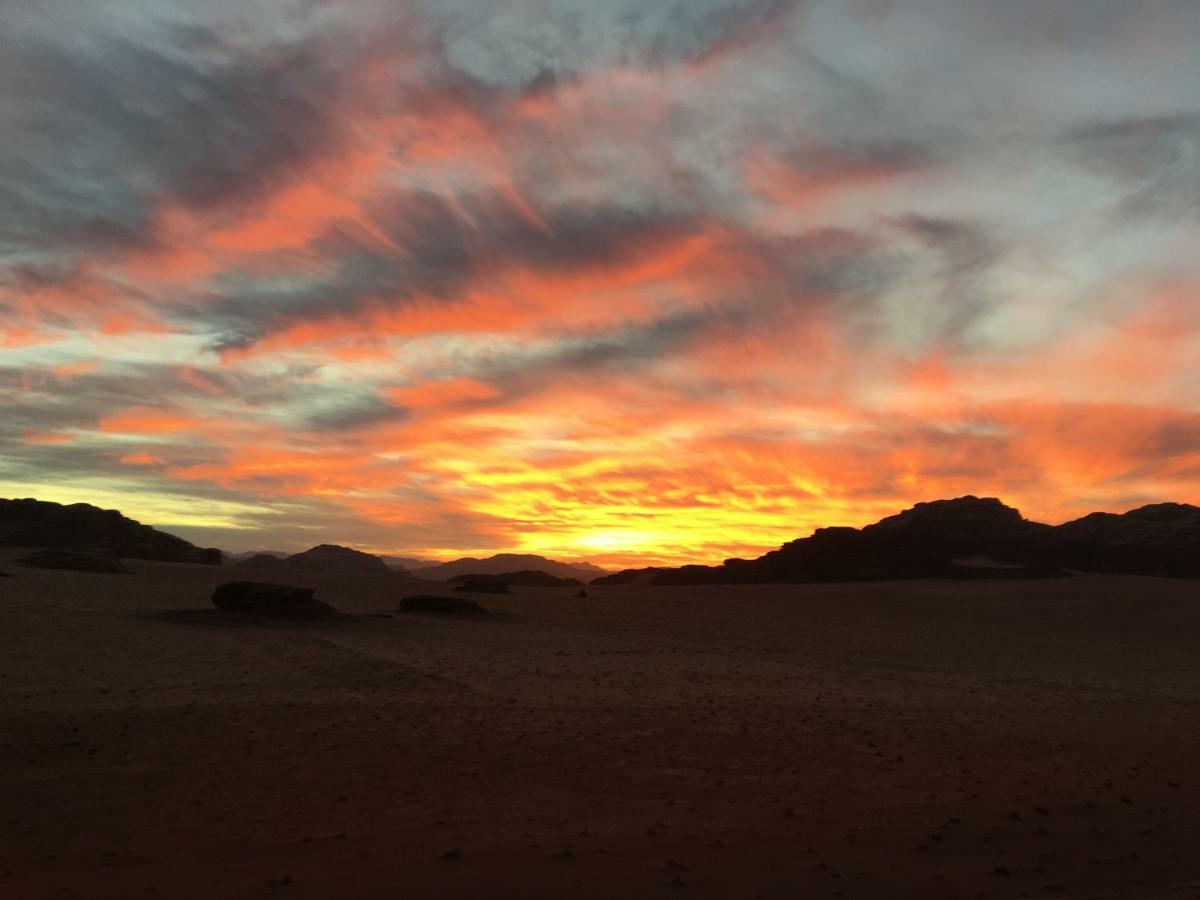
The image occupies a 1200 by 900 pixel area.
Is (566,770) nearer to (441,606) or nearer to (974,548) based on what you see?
(441,606)

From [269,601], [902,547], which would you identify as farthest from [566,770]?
[902,547]

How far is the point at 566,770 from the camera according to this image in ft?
41.9

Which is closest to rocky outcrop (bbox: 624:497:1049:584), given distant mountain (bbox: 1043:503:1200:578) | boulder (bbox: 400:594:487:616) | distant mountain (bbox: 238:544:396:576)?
distant mountain (bbox: 1043:503:1200:578)

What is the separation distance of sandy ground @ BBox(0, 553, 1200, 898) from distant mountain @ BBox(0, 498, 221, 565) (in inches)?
1818

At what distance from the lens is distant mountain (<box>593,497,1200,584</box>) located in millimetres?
60944

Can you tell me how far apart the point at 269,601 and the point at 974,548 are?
5706 centimetres

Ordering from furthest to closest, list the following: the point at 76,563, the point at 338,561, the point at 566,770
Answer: the point at 338,561 < the point at 76,563 < the point at 566,770

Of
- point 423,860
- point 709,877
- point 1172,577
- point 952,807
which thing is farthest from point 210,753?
point 1172,577

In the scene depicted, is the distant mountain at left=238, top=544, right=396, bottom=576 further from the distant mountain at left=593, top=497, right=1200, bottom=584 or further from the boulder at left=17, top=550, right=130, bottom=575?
the boulder at left=17, top=550, right=130, bottom=575

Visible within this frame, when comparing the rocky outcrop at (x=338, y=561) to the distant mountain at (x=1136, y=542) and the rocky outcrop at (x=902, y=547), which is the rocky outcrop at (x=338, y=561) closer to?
the rocky outcrop at (x=902, y=547)

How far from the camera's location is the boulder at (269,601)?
1278 inches

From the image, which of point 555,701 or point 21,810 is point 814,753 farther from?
point 21,810

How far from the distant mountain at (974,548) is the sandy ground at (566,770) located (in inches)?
1452

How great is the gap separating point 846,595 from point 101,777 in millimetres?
50587
